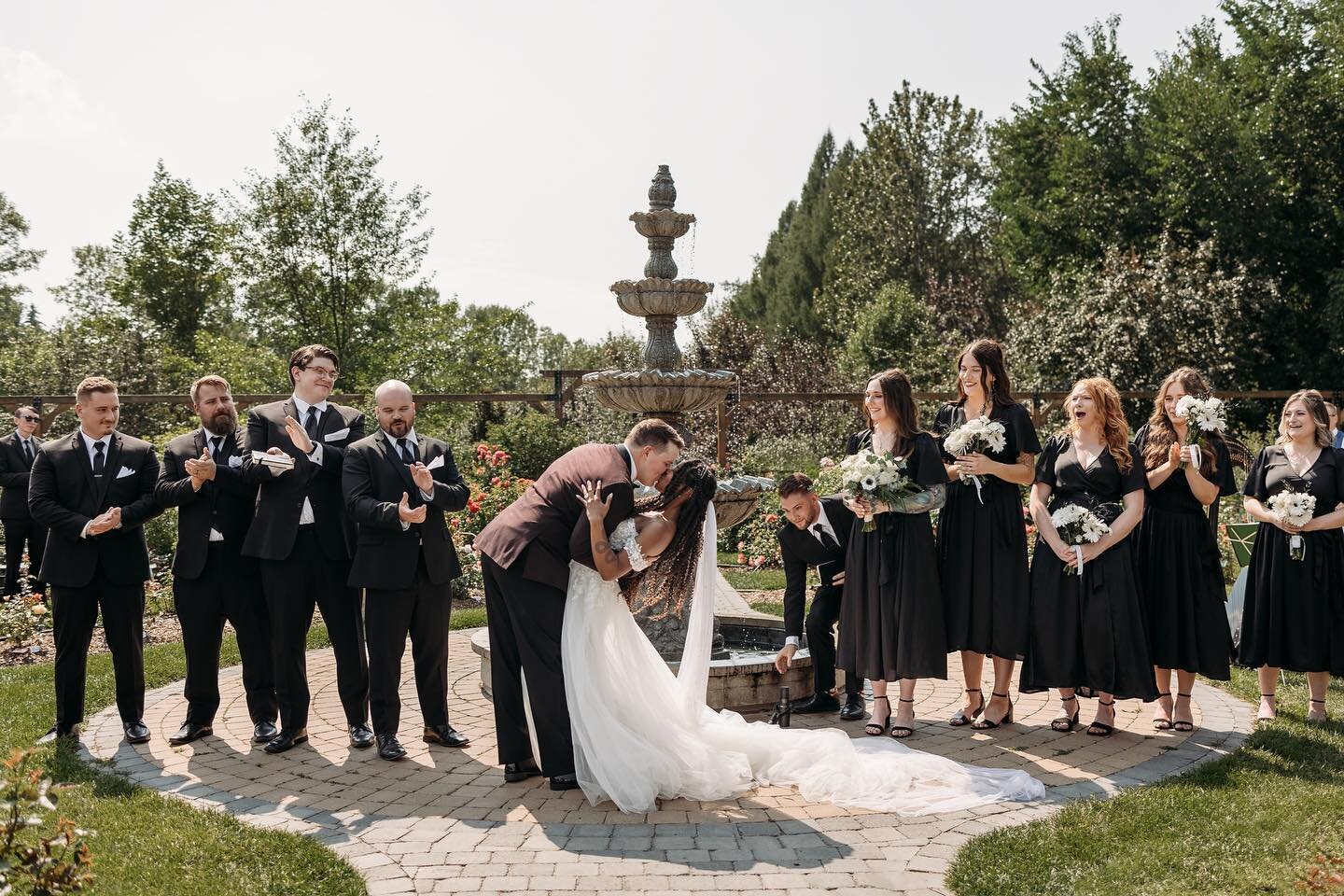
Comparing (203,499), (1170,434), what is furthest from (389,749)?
(1170,434)

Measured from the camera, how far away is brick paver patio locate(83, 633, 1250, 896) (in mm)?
4188

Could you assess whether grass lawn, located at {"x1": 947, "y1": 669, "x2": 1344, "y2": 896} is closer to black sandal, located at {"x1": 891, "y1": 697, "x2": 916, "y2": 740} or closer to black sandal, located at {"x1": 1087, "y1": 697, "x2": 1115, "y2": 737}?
black sandal, located at {"x1": 1087, "y1": 697, "x2": 1115, "y2": 737}

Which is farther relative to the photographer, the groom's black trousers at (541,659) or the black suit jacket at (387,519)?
the black suit jacket at (387,519)

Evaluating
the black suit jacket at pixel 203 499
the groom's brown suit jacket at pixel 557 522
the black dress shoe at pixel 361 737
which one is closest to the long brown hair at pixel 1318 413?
the groom's brown suit jacket at pixel 557 522

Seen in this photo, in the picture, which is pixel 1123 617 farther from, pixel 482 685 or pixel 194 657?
pixel 194 657

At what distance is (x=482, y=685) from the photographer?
24.1ft

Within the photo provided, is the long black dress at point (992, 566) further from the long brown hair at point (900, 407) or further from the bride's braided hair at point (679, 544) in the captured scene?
the bride's braided hair at point (679, 544)

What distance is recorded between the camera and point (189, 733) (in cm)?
617

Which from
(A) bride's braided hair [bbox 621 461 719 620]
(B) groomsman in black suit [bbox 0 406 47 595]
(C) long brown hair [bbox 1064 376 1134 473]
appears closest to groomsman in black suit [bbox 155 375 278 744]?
(A) bride's braided hair [bbox 621 461 719 620]

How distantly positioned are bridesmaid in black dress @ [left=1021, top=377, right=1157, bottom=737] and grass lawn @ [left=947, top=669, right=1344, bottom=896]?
2.40ft

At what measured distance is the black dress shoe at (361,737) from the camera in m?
6.06

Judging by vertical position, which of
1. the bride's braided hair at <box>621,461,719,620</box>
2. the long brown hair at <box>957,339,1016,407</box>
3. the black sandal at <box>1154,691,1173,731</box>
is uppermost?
the long brown hair at <box>957,339,1016,407</box>

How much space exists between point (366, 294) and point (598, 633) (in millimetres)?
20563

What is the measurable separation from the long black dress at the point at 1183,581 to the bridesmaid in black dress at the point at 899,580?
1.33m
